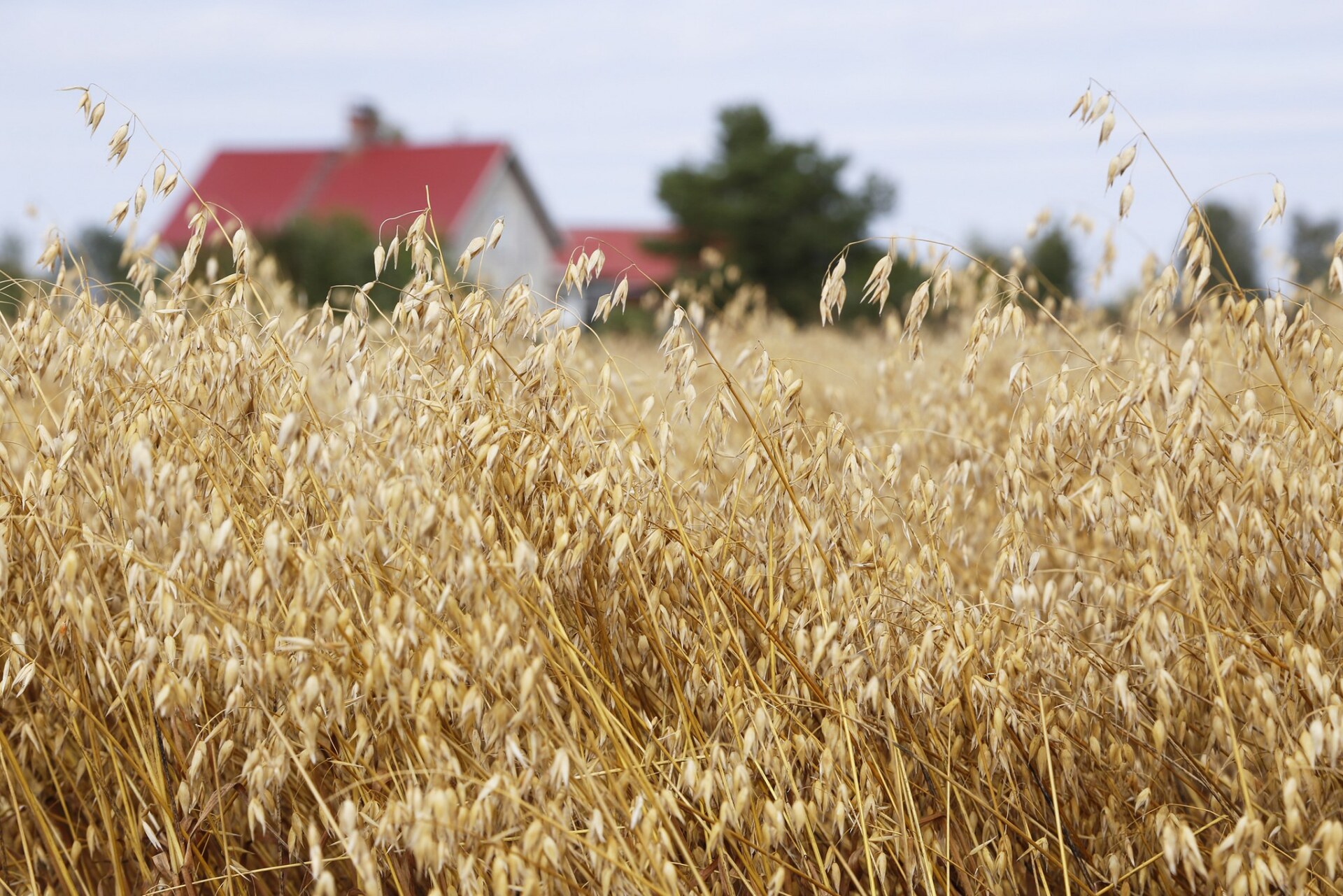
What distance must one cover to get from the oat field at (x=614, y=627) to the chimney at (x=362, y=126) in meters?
31.5

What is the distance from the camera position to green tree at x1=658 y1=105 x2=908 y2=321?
2534cm

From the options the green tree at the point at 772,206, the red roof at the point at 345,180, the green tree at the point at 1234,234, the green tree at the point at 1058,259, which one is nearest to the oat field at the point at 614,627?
the green tree at the point at 772,206

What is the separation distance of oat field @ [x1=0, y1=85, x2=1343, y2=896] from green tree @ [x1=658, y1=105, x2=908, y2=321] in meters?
23.0

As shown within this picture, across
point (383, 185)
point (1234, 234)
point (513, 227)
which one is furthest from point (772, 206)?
point (1234, 234)

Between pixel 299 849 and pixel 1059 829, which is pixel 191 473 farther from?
pixel 1059 829

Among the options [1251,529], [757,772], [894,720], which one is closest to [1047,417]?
[1251,529]

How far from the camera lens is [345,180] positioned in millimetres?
29875

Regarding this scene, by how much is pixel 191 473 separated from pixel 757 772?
116cm

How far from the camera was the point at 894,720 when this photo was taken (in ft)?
6.34

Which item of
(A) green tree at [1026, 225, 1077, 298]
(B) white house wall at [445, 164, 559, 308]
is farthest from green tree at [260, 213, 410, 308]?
(A) green tree at [1026, 225, 1077, 298]

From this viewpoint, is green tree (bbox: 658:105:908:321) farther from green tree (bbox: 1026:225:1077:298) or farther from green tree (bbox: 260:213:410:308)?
green tree (bbox: 260:213:410:308)

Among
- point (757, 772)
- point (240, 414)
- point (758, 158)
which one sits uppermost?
point (758, 158)

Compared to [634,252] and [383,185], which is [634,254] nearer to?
[634,252]

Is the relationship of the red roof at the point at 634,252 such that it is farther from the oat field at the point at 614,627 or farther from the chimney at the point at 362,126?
the oat field at the point at 614,627
